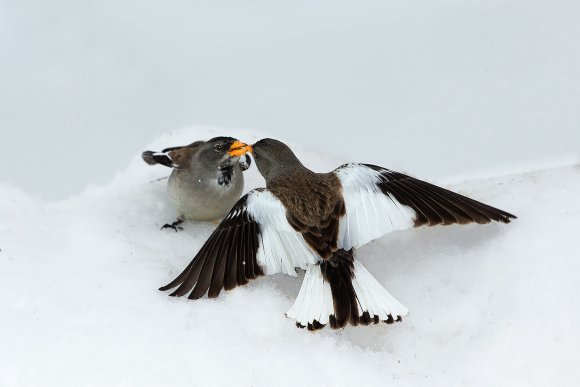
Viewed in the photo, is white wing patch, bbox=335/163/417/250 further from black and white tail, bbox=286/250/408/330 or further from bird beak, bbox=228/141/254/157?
bird beak, bbox=228/141/254/157

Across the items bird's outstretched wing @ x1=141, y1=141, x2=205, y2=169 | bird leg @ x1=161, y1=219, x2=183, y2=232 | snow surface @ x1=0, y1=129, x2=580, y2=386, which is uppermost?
bird's outstretched wing @ x1=141, y1=141, x2=205, y2=169

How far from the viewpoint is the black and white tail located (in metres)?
4.14

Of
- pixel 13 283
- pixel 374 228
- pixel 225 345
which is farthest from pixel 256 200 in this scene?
pixel 13 283

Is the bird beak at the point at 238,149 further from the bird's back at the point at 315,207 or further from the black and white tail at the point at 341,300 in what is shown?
the black and white tail at the point at 341,300

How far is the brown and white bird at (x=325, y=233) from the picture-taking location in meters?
4.23

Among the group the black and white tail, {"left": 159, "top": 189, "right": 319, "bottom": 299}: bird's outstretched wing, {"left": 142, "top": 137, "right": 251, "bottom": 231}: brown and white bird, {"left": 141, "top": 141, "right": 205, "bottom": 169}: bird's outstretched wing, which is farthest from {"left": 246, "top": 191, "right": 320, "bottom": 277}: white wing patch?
{"left": 141, "top": 141, "right": 205, "bottom": 169}: bird's outstretched wing

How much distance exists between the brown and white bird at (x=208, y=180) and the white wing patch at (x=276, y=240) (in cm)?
61

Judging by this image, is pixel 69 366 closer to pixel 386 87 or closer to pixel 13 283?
pixel 13 283

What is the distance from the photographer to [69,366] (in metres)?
3.70

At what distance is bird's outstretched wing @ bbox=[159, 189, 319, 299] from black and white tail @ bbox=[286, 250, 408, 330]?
0.16 m

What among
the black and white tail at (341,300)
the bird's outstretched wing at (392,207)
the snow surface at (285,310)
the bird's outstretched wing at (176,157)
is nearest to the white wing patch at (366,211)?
the bird's outstretched wing at (392,207)

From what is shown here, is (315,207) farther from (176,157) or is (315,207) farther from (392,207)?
(176,157)

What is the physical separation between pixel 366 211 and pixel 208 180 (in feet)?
4.04

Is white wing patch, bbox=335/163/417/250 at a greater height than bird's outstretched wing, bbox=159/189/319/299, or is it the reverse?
white wing patch, bbox=335/163/417/250
